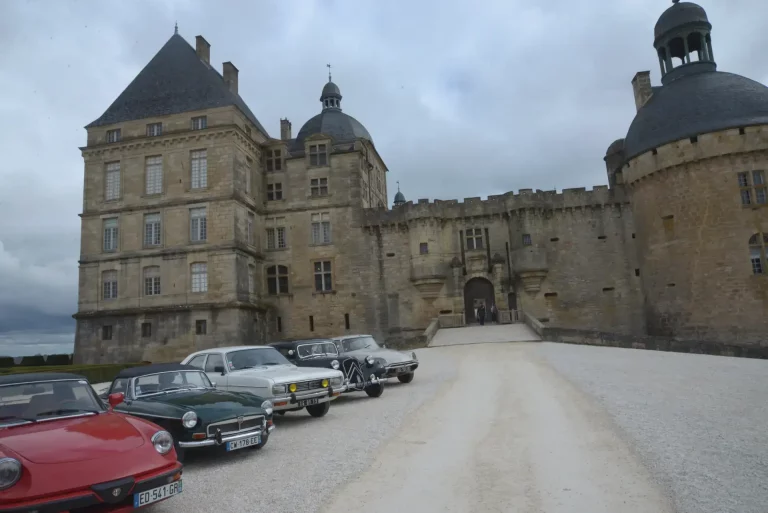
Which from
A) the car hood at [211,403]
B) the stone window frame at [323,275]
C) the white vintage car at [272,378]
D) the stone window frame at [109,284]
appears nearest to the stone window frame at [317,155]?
the stone window frame at [323,275]

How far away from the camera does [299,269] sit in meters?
31.8

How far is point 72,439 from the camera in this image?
479 cm

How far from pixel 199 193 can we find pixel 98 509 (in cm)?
2650

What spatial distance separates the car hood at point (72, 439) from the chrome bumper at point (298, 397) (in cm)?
344

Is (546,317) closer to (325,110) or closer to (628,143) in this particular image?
(628,143)

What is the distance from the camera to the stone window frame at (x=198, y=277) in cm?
2845

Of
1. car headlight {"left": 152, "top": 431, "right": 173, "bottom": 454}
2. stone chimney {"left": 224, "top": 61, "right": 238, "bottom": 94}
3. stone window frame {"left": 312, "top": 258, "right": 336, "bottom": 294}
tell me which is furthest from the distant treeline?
car headlight {"left": 152, "top": 431, "right": 173, "bottom": 454}

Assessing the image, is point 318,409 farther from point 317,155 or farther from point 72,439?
point 317,155

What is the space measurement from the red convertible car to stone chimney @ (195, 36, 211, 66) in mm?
31642

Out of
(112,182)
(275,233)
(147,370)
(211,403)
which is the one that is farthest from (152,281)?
(211,403)

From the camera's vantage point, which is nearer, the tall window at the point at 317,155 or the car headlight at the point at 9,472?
the car headlight at the point at 9,472

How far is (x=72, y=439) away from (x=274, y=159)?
97.2 ft

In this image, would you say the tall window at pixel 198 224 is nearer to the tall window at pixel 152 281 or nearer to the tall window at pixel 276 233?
the tall window at pixel 152 281

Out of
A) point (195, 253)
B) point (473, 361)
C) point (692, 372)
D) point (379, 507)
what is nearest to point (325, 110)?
point (195, 253)
